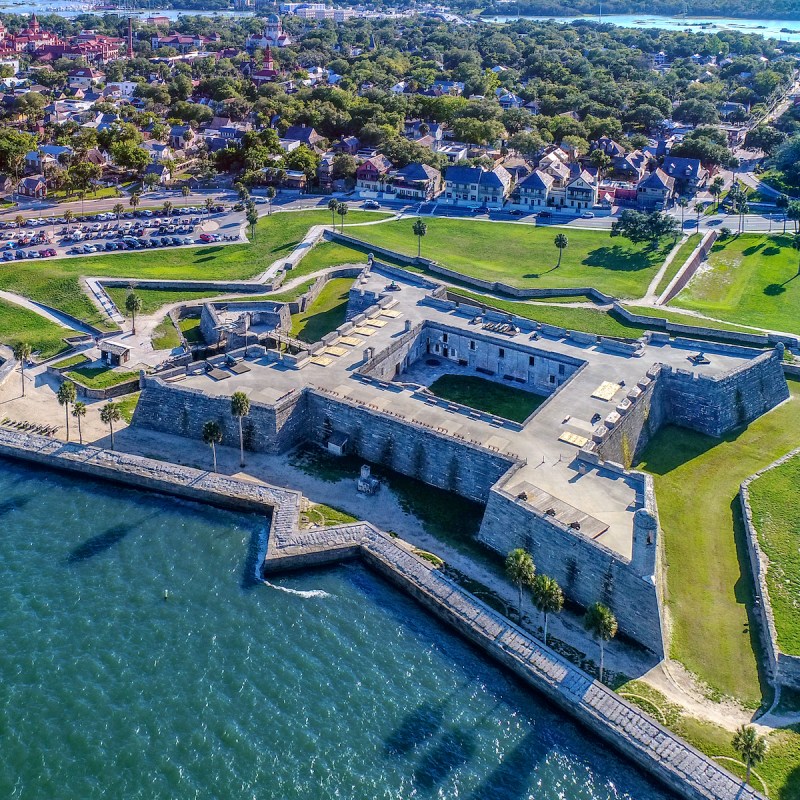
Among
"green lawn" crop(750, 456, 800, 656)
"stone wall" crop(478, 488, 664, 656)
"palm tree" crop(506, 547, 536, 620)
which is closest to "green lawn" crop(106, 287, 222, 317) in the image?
"stone wall" crop(478, 488, 664, 656)

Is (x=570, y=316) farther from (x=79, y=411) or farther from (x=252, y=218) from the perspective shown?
(x=252, y=218)

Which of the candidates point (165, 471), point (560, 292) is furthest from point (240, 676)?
point (560, 292)

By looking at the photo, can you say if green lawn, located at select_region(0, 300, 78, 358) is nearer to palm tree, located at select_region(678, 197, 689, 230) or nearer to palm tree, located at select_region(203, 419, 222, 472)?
palm tree, located at select_region(203, 419, 222, 472)

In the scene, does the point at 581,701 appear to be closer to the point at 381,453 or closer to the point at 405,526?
the point at 405,526

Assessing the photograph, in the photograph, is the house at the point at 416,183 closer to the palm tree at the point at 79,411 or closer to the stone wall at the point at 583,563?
the palm tree at the point at 79,411

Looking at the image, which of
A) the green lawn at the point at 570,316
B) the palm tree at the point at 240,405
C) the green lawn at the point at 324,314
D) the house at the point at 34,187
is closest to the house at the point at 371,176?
the green lawn at the point at 324,314

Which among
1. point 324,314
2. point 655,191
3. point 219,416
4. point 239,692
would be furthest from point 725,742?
point 655,191
